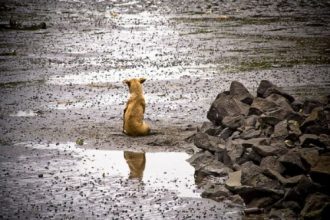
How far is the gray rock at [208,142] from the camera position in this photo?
10.2 metres

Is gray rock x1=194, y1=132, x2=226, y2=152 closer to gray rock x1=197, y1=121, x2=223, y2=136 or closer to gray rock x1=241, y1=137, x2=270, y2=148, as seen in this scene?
gray rock x1=197, y1=121, x2=223, y2=136

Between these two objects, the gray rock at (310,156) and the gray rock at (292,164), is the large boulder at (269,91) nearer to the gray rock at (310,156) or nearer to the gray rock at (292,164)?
the gray rock at (310,156)

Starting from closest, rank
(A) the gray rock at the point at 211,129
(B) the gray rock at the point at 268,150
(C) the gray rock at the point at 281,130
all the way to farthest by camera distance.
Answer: (B) the gray rock at the point at 268,150
(C) the gray rock at the point at 281,130
(A) the gray rock at the point at 211,129

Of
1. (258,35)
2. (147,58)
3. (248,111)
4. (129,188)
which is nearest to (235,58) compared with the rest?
(147,58)

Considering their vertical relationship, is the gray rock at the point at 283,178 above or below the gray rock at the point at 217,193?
above

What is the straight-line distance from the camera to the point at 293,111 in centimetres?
1030

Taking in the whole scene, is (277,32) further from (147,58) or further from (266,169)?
(266,169)

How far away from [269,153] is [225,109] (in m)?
2.35

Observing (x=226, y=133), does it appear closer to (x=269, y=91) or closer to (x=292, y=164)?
(x=269, y=91)

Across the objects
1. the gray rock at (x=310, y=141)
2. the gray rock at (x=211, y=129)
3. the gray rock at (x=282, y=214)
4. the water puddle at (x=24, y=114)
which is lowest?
the water puddle at (x=24, y=114)

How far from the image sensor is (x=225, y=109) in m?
11.2

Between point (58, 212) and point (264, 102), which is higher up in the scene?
point (264, 102)

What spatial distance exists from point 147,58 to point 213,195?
41.2ft

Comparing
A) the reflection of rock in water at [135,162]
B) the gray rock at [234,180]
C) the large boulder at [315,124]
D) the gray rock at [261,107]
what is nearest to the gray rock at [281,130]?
the large boulder at [315,124]
